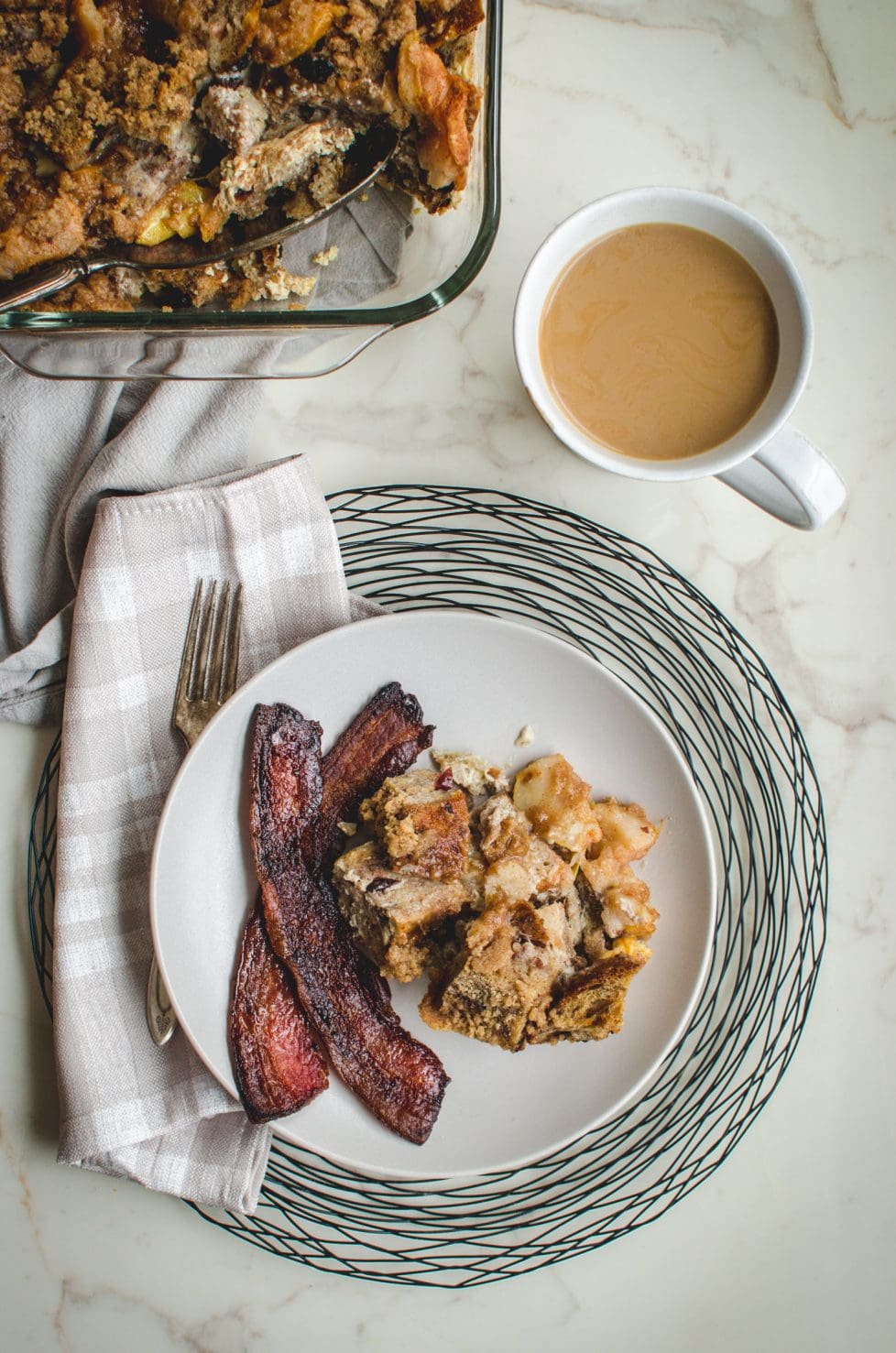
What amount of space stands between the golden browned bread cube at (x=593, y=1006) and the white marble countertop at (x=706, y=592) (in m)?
0.39

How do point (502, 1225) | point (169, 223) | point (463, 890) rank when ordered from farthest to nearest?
point (502, 1225) → point (463, 890) → point (169, 223)

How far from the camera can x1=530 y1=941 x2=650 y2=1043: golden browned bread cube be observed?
3.85 feet

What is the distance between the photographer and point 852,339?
56.0 inches

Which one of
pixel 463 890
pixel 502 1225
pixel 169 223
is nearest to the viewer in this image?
pixel 169 223

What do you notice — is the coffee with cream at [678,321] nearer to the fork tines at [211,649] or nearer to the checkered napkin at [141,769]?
the checkered napkin at [141,769]

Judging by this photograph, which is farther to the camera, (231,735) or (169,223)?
(231,735)

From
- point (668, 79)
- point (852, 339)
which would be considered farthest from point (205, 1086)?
point (668, 79)

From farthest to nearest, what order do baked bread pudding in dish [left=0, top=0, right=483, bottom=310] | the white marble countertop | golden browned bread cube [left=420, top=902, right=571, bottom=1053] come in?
the white marble countertop, golden browned bread cube [left=420, top=902, right=571, bottom=1053], baked bread pudding in dish [left=0, top=0, right=483, bottom=310]

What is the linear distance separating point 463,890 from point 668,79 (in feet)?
3.66

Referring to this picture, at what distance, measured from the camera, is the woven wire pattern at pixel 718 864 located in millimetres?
1344

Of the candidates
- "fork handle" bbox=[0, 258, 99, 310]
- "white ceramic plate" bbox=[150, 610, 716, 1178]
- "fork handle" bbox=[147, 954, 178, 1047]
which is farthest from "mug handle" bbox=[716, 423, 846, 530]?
"fork handle" bbox=[147, 954, 178, 1047]

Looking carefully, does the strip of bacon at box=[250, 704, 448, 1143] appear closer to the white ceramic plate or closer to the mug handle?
the white ceramic plate

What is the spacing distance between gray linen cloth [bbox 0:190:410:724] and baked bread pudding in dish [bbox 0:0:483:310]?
276mm

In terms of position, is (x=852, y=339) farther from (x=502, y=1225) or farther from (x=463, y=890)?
(x=502, y=1225)
